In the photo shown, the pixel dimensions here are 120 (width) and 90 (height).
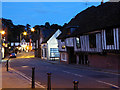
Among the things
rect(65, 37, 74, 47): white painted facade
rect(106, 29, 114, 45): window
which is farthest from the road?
rect(65, 37, 74, 47): white painted facade

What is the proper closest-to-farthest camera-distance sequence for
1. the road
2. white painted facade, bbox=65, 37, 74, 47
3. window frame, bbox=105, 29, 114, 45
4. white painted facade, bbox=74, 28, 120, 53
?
the road
white painted facade, bbox=74, 28, 120, 53
window frame, bbox=105, 29, 114, 45
white painted facade, bbox=65, 37, 74, 47

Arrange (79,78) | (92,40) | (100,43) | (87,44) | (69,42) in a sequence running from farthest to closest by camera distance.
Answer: (69,42) < (87,44) < (92,40) < (100,43) < (79,78)

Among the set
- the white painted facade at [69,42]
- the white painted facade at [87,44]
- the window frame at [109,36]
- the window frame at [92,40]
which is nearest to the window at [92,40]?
the window frame at [92,40]

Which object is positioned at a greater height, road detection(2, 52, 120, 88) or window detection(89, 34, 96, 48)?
window detection(89, 34, 96, 48)

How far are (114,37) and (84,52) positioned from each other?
6845 mm

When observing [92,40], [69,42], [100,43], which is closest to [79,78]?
[100,43]

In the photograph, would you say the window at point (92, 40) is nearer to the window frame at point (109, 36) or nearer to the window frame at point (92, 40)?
the window frame at point (92, 40)

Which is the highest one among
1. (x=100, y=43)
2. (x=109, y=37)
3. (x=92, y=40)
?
(x=109, y=37)

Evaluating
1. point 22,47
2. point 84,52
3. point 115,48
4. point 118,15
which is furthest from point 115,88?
point 22,47

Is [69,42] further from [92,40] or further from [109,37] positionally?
[109,37]

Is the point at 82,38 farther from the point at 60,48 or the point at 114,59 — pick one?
the point at 60,48

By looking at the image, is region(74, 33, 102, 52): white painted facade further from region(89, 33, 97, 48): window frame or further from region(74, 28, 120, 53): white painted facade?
region(89, 33, 97, 48): window frame

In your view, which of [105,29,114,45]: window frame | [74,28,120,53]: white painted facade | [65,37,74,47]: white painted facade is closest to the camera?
[74,28,120,53]: white painted facade

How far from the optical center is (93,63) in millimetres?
22234
